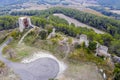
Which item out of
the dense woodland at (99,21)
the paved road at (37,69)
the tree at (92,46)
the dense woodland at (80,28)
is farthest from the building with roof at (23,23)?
the dense woodland at (99,21)

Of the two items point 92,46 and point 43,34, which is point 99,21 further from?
point 92,46

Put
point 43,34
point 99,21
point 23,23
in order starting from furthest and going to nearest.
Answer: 1. point 99,21
2. point 23,23
3. point 43,34

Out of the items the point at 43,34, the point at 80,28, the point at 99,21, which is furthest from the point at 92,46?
the point at 99,21

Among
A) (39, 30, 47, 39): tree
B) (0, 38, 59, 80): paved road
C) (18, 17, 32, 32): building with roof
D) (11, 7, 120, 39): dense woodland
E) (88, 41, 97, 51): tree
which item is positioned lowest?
(11, 7, 120, 39): dense woodland

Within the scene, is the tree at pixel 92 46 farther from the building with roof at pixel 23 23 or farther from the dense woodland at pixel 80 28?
the building with roof at pixel 23 23

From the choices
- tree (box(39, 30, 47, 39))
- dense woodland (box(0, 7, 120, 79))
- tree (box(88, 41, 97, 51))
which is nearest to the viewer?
tree (box(88, 41, 97, 51))

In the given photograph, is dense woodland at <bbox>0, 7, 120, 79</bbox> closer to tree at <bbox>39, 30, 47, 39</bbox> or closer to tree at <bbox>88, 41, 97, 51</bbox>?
tree at <bbox>39, 30, 47, 39</bbox>

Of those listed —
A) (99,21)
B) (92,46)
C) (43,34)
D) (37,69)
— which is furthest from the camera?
(99,21)

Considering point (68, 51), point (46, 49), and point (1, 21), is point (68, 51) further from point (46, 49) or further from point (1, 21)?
point (1, 21)

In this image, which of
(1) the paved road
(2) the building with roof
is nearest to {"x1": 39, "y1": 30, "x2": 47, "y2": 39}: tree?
(2) the building with roof
